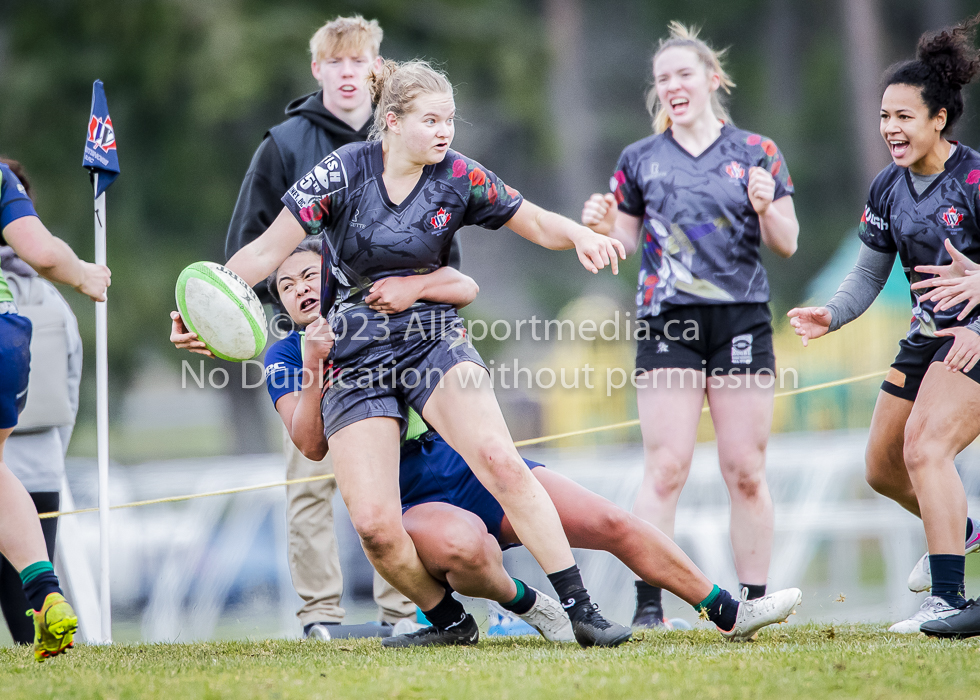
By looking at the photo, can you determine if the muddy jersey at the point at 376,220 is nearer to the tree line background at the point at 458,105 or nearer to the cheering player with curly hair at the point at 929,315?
the cheering player with curly hair at the point at 929,315

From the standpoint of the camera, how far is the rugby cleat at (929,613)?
10.4 ft

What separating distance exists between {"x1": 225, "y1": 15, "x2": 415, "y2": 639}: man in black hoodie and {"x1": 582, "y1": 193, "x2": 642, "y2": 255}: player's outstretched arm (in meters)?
1.02

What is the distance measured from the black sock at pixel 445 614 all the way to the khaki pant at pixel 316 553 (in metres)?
0.81

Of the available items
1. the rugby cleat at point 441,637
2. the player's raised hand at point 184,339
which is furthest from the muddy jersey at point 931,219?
the player's raised hand at point 184,339

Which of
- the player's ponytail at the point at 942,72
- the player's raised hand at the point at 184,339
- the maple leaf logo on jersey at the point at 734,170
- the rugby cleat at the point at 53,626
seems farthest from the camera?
the maple leaf logo on jersey at the point at 734,170

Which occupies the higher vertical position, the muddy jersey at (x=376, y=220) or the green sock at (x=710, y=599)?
the muddy jersey at (x=376, y=220)

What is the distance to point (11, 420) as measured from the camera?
10.6 ft

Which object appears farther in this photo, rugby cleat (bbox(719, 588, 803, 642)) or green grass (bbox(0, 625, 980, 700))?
rugby cleat (bbox(719, 588, 803, 642))

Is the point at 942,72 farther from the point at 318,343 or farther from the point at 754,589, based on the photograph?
the point at 318,343

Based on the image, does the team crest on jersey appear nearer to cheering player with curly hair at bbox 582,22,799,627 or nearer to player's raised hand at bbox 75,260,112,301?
cheering player with curly hair at bbox 582,22,799,627

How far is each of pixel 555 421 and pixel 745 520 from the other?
6.53 meters

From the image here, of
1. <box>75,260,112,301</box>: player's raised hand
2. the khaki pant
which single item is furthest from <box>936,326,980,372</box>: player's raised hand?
<box>75,260,112,301</box>: player's raised hand

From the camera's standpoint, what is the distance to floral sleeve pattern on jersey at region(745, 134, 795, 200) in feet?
13.0

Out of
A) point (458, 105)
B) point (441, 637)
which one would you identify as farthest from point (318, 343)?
point (458, 105)
